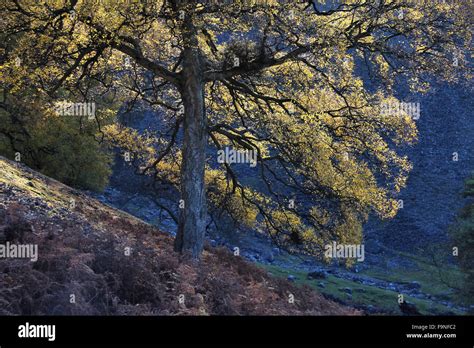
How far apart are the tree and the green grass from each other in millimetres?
19884

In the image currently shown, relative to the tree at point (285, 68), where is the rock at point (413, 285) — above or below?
below

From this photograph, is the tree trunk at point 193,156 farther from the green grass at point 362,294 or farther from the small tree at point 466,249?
the small tree at point 466,249

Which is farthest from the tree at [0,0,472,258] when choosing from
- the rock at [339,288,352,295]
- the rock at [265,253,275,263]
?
the rock at [265,253,275,263]

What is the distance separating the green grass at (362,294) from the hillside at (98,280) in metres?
25.4

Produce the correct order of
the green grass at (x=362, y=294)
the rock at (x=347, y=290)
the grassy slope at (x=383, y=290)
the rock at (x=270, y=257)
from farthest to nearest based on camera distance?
the rock at (x=270, y=257)
the rock at (x=347, y=290)
the grassy slope at (x=383, y=290)
the green grass at (x=362, y=294)

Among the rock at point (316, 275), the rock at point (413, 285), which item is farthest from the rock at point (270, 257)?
the rock at point (413, 285)

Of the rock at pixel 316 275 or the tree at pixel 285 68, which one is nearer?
the tree at pixel 285 68

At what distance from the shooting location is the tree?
593 inches

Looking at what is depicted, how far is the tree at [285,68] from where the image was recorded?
15055 millimetres

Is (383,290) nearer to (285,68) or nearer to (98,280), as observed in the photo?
(285,68)

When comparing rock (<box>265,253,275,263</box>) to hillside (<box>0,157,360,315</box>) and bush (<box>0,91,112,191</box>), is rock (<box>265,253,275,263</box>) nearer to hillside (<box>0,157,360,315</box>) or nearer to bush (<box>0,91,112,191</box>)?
bush (<box>0,91,112,191</box>)

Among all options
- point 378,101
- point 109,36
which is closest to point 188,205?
point 109,36

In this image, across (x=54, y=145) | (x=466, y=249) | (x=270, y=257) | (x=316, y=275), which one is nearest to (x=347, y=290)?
(x=316, y=275)
